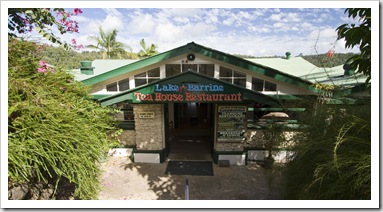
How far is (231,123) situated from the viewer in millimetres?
8047

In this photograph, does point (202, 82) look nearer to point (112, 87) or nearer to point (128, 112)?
point (128, 112)

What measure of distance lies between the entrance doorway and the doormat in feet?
1.43

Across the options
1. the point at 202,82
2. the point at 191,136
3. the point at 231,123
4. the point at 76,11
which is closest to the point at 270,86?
the point at 231,123

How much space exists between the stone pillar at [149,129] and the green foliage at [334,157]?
580 cm

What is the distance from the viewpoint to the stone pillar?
8.15 m

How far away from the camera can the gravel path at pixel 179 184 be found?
6.29 m

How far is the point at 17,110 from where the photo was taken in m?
2.30

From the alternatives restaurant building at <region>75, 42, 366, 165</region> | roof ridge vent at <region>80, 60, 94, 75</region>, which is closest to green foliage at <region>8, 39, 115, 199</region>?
restaurant building at <region>75, 42, 366, 165</region>

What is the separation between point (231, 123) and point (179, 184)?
331 cm

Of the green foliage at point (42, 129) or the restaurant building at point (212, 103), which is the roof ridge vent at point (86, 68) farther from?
the green foliage at point (42, 129)

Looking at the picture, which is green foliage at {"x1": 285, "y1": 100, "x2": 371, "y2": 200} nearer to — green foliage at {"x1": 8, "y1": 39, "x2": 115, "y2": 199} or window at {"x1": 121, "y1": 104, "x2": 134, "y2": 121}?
green foliage at {"x1": 8, "y1": 39, "x2": 115, "y2": 199}
